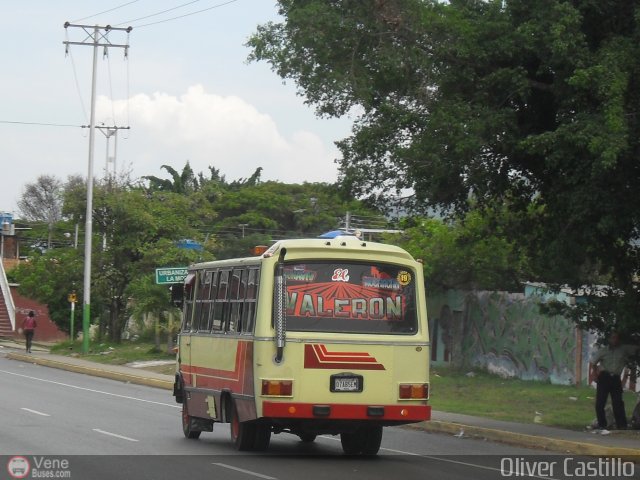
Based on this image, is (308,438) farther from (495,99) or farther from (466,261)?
(466,261)

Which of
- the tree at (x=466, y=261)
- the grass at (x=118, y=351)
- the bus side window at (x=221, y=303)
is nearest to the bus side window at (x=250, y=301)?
the bus side window at (x=221, y=303)

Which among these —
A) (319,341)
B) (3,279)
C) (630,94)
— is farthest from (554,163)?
(3,279)

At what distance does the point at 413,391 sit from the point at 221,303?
3482mm

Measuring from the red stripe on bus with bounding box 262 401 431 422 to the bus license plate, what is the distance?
8.5 inches

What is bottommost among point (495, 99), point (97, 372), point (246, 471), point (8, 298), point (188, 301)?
point (97, 372)

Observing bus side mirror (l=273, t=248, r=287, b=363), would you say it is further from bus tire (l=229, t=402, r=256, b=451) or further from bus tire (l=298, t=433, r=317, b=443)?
bus tire (l=298, t=433, r=317, b=443)

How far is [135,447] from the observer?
1655cm

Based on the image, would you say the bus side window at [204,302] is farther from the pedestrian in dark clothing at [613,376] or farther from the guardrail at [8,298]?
the guardrail at [8,298]

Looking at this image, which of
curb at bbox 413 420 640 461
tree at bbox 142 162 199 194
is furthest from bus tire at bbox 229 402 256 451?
tree at bbox 142 162 199 194

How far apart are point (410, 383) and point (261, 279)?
2528mm

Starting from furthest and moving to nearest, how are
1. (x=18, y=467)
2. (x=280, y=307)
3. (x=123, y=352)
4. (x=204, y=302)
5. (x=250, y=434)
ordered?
(x=123, y=352) → (x=204, y=302) → (x=250, y=434) → (x=280, y=307) → (x=18, y=467)

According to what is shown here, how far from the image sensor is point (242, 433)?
16281 millimetres

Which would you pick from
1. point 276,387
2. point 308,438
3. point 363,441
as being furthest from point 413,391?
point 308,438

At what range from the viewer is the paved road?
14047mm
